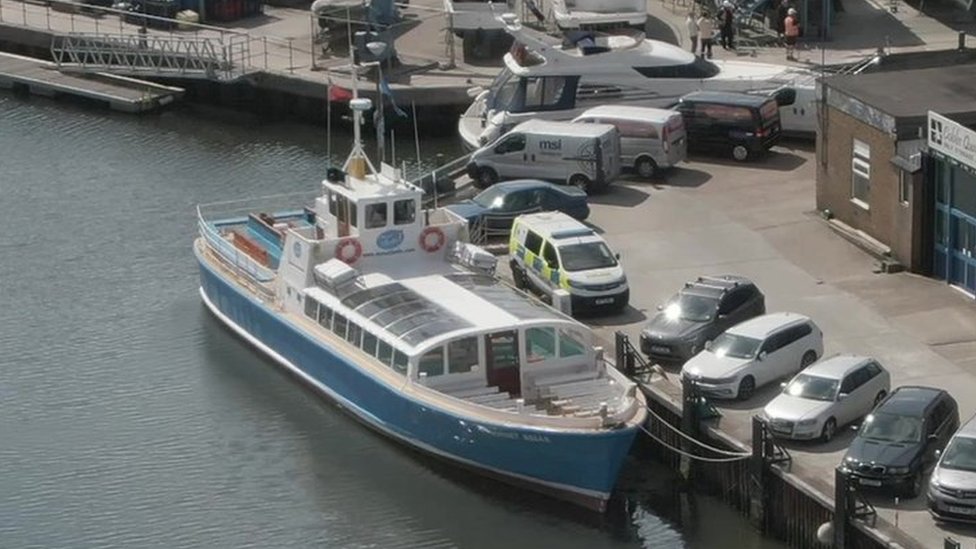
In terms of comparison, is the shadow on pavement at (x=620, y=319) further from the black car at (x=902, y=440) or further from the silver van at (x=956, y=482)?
the silver van at (x=956, y=482)

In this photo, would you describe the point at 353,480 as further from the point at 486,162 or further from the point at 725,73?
the point at 725,73

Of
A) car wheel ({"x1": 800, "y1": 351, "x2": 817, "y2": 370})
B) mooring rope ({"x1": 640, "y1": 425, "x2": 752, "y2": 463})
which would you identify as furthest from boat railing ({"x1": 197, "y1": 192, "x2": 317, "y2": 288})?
car wheel ({"x1": 800, "y1": 351, "x2": 817, "y2": 370})

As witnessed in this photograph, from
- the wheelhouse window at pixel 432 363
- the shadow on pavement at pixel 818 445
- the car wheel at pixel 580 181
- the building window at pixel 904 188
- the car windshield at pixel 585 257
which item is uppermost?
the building window at pixel 904 188

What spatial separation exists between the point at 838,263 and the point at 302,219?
11541mm

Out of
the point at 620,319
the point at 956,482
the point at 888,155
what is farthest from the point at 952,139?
the point at 956,482

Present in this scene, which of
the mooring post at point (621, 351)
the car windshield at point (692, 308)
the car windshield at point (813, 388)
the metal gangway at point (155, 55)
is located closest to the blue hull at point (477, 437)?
the car windshield at point (813, 388)

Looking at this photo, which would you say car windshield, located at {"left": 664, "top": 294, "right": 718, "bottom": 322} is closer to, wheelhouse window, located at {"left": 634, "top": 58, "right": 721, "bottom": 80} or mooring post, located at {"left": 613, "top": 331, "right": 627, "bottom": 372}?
mooring post, located at {"left": 613, "top": 331, "right": 627, "bottom": 372}

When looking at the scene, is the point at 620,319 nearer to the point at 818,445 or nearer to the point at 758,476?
the point at 818,445

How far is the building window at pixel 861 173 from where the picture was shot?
160ft

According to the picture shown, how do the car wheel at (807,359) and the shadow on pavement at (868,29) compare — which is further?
the shadow on pavement at (868,29)

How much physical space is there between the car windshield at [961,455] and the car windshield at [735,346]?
19.0 feet

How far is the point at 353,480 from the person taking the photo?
133 feet

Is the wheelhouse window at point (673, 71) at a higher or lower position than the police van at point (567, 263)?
higher

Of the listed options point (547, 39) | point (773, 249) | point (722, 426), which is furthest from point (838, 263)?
point (547, 39)
